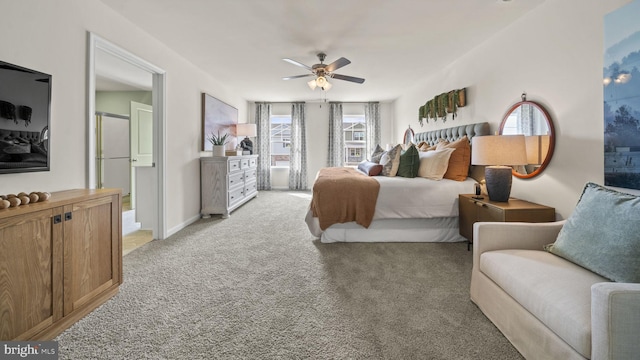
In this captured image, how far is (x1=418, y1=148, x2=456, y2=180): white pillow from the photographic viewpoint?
10.9ft

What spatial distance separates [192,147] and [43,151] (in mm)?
2415

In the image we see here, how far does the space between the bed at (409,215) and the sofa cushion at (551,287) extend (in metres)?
1.41

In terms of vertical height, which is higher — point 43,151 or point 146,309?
point 43,151

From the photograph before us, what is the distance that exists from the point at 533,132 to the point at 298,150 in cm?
556

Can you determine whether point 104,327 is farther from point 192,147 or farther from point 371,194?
point 192,147

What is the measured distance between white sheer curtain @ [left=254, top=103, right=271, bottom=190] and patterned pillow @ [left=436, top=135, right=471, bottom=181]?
16.7 ft

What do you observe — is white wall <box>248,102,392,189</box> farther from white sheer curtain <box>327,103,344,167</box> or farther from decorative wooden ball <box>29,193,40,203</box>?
decorative wooden ball <box>29,193,40,203</box>

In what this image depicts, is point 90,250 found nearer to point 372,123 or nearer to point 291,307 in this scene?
point 291,307

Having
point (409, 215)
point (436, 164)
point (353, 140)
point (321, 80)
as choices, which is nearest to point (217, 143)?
point (321, 80)

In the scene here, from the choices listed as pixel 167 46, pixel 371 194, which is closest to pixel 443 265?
pixel 371 194

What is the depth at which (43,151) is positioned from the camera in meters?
1.85

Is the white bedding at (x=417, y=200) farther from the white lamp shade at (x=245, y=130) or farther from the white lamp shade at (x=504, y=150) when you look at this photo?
the white lamp shade at (x=245, y=130)

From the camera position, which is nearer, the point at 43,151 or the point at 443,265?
the point at 43,151

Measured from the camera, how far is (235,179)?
4910mm
